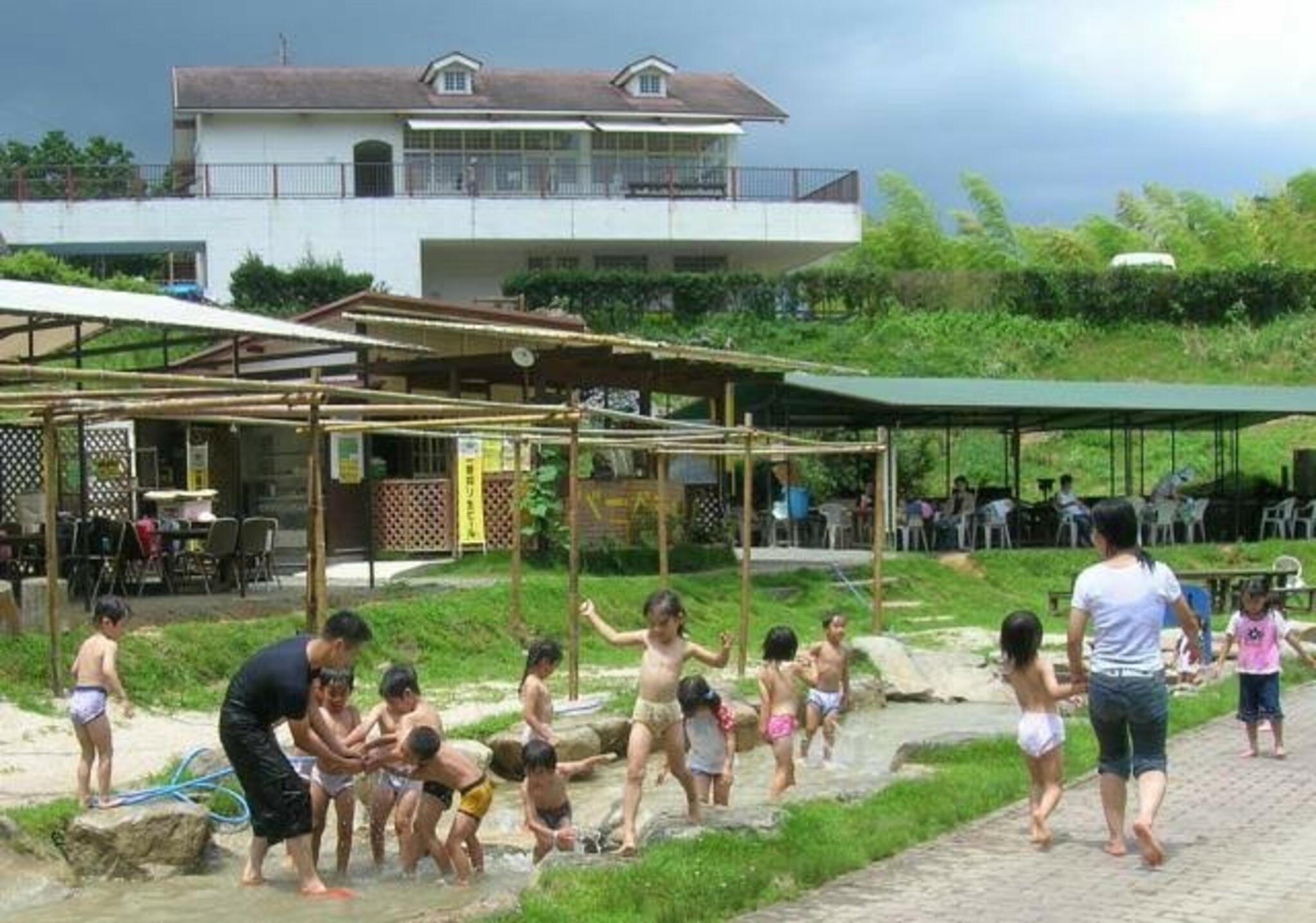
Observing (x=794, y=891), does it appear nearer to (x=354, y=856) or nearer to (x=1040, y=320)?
(x=354, y=856)

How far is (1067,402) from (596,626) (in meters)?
19.9

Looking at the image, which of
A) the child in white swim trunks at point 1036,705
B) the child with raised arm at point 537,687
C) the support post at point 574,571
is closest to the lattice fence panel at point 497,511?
the support post at point 574,571

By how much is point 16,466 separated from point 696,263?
27.8 meters

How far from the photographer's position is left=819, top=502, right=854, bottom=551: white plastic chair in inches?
1147

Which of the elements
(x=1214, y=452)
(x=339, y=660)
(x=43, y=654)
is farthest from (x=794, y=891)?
(x=1214, y=452)

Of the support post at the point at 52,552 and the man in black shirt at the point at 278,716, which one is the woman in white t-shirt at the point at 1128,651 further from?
the support post at the point at 52,552

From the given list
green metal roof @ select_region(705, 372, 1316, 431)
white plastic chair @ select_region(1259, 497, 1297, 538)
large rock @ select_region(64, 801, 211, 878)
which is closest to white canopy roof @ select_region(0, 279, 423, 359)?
green metal roof @ select_region(705, 372, 1316, 431)

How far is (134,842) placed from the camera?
9969 mm

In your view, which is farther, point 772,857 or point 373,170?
point 373,170

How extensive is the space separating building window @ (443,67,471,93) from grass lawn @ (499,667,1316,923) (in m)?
38.4

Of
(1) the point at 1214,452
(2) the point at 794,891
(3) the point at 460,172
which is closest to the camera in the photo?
(2) the point at 794,891

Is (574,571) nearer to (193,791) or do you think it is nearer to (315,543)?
(315,543)

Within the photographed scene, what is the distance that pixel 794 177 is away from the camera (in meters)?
44.8

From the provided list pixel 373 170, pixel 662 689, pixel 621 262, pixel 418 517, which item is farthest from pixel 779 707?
pixel 373 170
